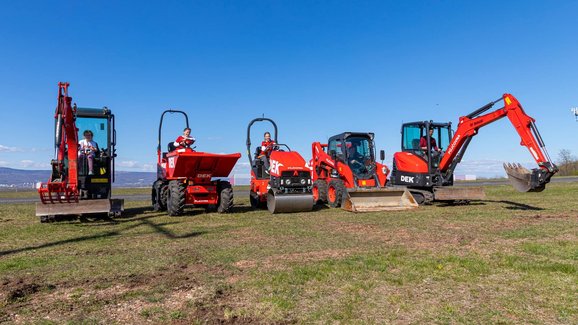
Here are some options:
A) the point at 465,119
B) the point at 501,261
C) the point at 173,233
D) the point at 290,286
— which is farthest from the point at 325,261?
the point at 465,119

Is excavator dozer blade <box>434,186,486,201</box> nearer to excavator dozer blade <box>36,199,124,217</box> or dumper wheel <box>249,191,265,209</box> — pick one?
dumper wheel <box>249,191,265,209</box>

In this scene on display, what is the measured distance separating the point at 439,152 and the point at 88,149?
1090 centimetres

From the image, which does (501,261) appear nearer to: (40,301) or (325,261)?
(325,261)

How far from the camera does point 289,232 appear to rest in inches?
318

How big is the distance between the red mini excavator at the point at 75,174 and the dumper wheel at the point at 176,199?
1.25 metres

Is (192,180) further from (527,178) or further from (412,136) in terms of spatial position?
(527,178)

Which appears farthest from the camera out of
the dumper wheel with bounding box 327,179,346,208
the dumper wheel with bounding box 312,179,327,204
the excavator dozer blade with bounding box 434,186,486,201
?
the dumper wheel with bounding box 312,179,327,204

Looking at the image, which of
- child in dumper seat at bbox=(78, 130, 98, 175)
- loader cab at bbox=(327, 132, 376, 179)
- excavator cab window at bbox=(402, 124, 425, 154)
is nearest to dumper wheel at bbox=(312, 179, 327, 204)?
loader cab at bbox=(327, 132, 376, 179)

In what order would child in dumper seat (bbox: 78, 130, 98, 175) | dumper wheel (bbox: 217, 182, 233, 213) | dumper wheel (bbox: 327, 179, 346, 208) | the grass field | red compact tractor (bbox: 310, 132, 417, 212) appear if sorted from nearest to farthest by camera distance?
the grass field → child in dumper seat (bbox: 78, 130, 98, 175) → dumper wheel (bbox: 217, 182, 233, 213) → red compact tractor (bbox: 310, 132, 417, 212) → dumper wheel (bbox: 327, 179, 346, 208)

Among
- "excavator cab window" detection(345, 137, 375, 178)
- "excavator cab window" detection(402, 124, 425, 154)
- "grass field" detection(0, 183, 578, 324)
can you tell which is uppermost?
"excavator cab window" detection(402, 124, 425, 154)

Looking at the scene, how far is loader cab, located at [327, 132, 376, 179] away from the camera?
43.7 ft

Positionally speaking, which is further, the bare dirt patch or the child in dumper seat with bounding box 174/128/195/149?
the child in dumper seat with bounding box 174/128/195/149

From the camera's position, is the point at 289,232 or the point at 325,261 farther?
the point at 289,232

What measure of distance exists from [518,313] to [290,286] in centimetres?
216
